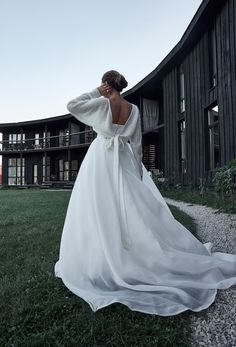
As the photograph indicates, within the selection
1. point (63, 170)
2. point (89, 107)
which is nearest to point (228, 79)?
point (89, 107)

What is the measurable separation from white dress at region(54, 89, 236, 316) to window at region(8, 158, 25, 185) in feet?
87.4

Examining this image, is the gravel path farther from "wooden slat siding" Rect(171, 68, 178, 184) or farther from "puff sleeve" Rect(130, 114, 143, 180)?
"wooden slat siding" Rect(171, 68, 178, 184)

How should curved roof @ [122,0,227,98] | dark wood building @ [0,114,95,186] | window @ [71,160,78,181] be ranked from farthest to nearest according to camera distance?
dark wood building @ [0,114,95,186]
window @ [71,160,78,181]
curved roof @ [122,0,227,98]

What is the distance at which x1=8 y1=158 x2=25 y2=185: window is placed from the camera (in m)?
27.6

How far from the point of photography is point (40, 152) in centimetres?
2692

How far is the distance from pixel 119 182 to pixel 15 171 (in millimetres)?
→ 27705

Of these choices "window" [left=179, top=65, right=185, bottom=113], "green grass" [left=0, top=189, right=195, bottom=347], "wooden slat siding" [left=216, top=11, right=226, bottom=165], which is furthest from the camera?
"window" [left=179, top=65, right=185, bottom=113]

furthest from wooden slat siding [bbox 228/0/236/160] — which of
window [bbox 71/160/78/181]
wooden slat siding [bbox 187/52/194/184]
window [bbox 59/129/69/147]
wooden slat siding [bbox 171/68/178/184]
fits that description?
window [bbox 59/129/69/147]

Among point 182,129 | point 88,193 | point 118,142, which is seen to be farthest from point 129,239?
point 182,129

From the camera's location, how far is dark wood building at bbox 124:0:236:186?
29.0 feet

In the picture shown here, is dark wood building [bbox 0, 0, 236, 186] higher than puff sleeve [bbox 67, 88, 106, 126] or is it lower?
higher

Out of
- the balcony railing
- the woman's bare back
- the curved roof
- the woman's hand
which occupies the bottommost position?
the woman's bare back

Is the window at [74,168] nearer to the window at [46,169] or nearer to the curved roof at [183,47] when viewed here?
the window at [46,169]

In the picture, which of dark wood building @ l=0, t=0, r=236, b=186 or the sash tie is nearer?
the sash tie
